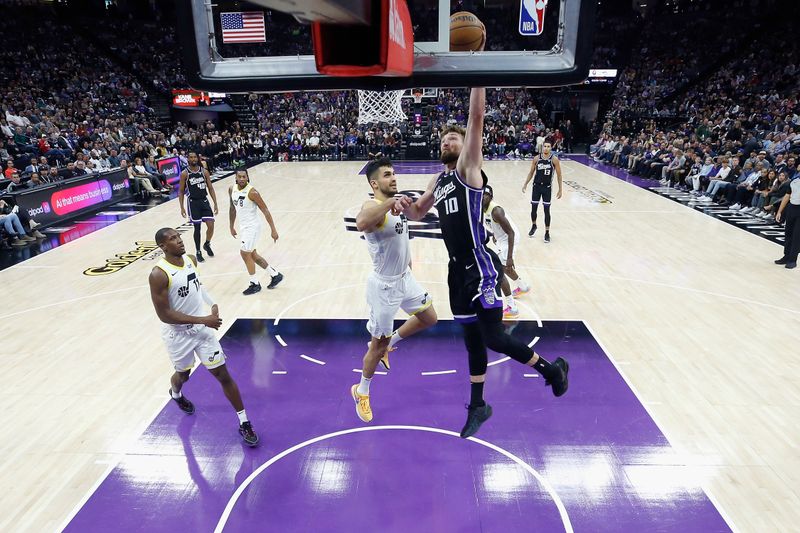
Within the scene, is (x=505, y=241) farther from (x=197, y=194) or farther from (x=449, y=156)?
(x=197, y=194)

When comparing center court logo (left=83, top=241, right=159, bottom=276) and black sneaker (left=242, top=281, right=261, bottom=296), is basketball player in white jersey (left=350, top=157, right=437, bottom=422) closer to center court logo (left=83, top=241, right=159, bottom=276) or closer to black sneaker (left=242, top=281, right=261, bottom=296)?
black sneaker (left=242, top=281, right=261, bottom=296)

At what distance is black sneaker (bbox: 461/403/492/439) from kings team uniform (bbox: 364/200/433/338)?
3.23ft

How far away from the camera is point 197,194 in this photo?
904cm

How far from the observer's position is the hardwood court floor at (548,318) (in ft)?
13.6

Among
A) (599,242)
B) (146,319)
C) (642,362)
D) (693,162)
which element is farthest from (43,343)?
(693,162)

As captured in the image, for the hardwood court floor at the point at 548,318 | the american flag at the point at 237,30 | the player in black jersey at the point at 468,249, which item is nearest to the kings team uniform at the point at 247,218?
the hardwood court floor at the point at 548,318

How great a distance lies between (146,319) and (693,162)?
15656mm

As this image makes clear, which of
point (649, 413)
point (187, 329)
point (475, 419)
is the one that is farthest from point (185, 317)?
point (649, 413)

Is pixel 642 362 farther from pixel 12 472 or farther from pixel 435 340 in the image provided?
pixel 12 472

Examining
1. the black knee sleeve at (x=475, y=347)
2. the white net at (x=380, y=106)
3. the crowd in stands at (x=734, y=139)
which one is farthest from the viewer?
the crowd in stands at (x=734, y=139)

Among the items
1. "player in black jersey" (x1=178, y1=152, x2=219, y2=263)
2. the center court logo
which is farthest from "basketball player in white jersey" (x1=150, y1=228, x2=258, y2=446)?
the center court logo

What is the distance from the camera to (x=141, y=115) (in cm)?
2452

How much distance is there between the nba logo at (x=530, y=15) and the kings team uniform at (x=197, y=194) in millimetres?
5774

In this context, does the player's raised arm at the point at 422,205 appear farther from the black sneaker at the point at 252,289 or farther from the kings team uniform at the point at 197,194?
the kings team uniform at the point at 197,194
